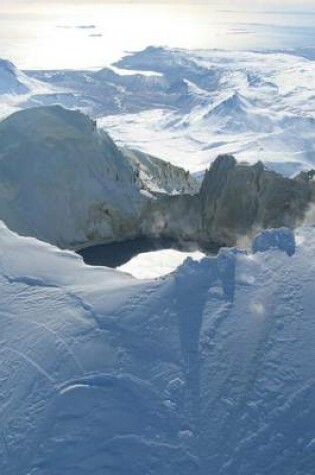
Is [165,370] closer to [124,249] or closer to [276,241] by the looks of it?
[276,241]

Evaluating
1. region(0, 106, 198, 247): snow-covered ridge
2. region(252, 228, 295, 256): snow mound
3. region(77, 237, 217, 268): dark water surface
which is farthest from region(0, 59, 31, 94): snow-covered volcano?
region(252, 228, 295, 256): snow mound

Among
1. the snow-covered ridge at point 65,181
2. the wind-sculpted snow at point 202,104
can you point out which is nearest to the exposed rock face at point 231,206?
the snow-covered ridge at point 65,181

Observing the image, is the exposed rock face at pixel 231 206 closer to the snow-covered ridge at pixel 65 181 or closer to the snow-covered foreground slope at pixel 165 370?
the snow-covered ridge at pixel 65 181

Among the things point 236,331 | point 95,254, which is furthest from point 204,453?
point 95,254

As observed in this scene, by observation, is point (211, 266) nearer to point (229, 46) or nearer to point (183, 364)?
point (183, 364)

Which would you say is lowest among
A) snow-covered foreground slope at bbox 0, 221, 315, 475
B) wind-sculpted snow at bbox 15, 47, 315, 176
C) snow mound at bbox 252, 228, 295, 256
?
wind-sculpted snow at bbox 15, 47, 315, 176

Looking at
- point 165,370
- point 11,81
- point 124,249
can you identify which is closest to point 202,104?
point 11,81

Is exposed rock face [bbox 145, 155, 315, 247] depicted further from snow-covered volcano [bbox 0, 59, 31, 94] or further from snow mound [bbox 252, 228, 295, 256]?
snow-covered volcano [bbox 0, 59, 31, 94]
